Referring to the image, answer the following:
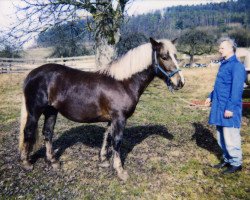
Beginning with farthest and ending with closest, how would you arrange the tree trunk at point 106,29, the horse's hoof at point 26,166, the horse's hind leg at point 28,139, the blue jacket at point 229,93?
the tree trunk at point 106,29
the horse's hoof at point 26,166
the horse's hind leg at point 28,139
the blue jacket at point 229,93

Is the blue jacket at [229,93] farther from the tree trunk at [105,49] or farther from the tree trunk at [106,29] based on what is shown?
the tree trunk at [105,49]

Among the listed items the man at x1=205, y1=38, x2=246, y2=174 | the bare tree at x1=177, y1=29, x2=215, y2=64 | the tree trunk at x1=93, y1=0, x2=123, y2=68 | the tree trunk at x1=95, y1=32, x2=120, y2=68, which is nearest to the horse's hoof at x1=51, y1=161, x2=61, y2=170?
the man at x1=205, y1=38, x2=246, y2=174

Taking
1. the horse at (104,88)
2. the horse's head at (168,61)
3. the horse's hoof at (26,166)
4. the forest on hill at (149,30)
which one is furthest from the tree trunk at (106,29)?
the horse's head at (168,61)

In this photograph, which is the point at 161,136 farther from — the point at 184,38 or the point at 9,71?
the point at 184,38

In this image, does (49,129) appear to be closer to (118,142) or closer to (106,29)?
(118,142)

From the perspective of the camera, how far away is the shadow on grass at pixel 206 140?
6367 millimetres

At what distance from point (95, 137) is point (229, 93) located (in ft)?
12.7

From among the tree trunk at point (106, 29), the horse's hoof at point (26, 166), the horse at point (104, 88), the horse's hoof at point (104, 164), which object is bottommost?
the horse's hoof at point (104, 164)

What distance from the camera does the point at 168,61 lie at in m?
4.55

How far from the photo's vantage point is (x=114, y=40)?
11516 millimetres

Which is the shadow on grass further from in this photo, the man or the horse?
the horse

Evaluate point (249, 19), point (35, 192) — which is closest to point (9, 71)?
point (35, 192)

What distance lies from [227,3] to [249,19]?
212 ft

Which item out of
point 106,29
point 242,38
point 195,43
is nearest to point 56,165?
point 106,29
